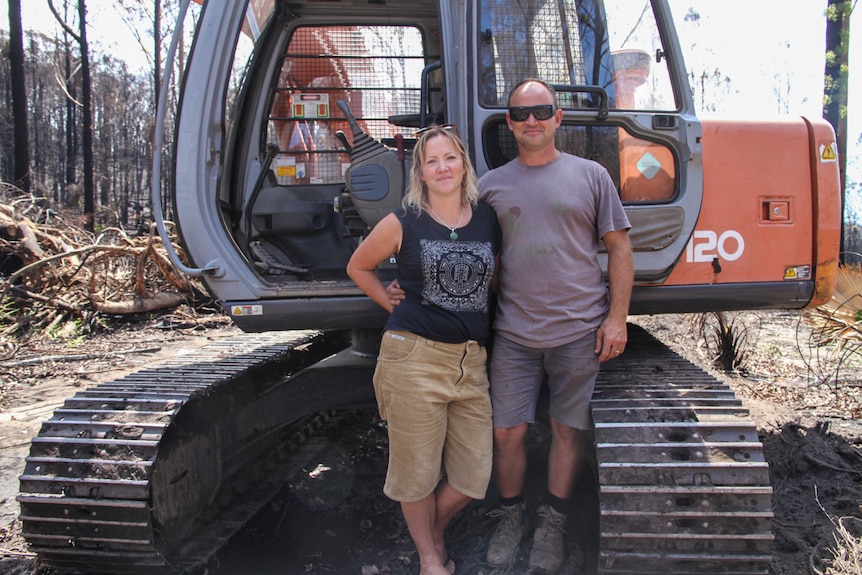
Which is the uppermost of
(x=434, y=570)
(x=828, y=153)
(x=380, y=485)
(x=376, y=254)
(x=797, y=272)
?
(x=828, y=153)

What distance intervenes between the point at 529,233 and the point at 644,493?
1.00 m

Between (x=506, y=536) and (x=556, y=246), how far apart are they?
1.25 metres

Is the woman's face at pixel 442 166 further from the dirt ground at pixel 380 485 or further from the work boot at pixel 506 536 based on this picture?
the dirt ground at pixel 380 485

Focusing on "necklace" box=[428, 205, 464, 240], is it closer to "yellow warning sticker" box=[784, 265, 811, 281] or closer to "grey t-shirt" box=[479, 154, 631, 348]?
"grey t-shirt" box=[479, 154, 631, 348]

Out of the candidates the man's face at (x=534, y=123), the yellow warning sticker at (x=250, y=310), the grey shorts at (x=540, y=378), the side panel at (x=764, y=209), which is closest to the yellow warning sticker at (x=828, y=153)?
the side panel at (x=764, y=209)

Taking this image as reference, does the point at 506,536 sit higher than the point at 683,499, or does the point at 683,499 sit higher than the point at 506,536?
the point at 683,499

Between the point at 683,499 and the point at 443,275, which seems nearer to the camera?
the point at 683,499

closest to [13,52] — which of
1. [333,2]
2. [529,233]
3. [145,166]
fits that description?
[333,2]

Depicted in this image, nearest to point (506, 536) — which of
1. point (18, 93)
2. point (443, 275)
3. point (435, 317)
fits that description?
point (435, 317)

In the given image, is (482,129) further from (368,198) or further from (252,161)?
(252,161)

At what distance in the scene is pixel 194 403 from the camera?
10.3ft

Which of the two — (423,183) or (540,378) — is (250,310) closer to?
(423,183)

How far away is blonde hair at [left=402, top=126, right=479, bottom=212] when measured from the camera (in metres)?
2.59

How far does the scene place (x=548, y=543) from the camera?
274 centimetres
